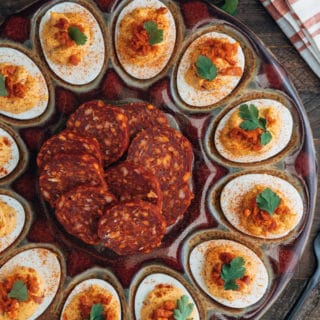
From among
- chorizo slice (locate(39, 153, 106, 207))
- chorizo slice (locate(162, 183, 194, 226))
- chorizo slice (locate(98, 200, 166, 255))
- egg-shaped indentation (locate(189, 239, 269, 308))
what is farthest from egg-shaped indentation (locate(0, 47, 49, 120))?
egg-shaped indentation (locate(189, 239, 269, 308))

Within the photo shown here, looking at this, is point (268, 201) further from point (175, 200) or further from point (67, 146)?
point (67, 146)

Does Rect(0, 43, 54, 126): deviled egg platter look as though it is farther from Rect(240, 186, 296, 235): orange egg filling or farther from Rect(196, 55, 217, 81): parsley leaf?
Rect(240, 186, 296, 235): orange egg filling

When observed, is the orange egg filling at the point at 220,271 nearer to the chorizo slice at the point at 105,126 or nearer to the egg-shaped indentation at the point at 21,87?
the chorizo slice at the point at 105,126

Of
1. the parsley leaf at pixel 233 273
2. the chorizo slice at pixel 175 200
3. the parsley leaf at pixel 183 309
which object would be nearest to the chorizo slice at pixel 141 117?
the chorizo slice at pixel 175 200

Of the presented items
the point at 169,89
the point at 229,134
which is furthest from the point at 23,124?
the point at 229,134

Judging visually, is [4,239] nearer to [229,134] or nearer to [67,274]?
[67,274]

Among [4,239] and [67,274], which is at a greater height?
[4,239]
